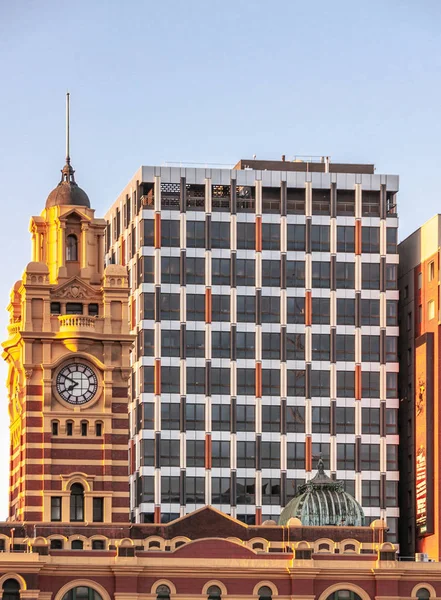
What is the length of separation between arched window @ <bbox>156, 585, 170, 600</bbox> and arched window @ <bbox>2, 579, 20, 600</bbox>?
36.7 feet

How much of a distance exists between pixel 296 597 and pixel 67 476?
2069 centimetres

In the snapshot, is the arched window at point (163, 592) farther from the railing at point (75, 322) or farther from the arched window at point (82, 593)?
the railing at point (75, 322)

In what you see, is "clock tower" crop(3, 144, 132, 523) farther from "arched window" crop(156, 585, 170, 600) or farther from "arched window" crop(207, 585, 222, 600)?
"arched window" crop(207, 585, 222, 600)

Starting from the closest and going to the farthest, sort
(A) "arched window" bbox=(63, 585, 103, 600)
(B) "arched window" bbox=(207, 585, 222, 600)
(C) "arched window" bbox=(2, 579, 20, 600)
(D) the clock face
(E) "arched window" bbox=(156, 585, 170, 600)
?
(C) "arched window" bbox=(2, 579, 20, 600), (A) "arched window" bbox=(63, 585, 103, 600), (E) "arched window" bbox=(156, 585, 170, 600), (B) "arched window" bbox=(207, 585, 222, 600), (D) the clock face

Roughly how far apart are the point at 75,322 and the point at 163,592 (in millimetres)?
23683

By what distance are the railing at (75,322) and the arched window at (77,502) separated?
13001mm

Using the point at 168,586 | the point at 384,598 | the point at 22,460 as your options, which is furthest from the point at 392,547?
the point at 22,460

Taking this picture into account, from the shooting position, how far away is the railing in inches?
7795

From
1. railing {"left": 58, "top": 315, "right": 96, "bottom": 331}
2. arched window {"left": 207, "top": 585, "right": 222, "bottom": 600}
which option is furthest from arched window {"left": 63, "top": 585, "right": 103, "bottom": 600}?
railing {"left": 58, "top": 315, "right": 96, "bottom": 331}

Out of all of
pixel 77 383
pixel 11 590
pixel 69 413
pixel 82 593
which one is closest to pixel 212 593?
pixel 82 593

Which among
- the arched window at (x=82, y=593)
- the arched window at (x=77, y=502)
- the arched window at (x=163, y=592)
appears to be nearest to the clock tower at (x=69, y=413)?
the arched window at (x=77, y=502)

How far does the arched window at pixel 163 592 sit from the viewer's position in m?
190

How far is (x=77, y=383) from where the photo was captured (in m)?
198

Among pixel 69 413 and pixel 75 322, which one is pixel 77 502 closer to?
pixel 69 413
